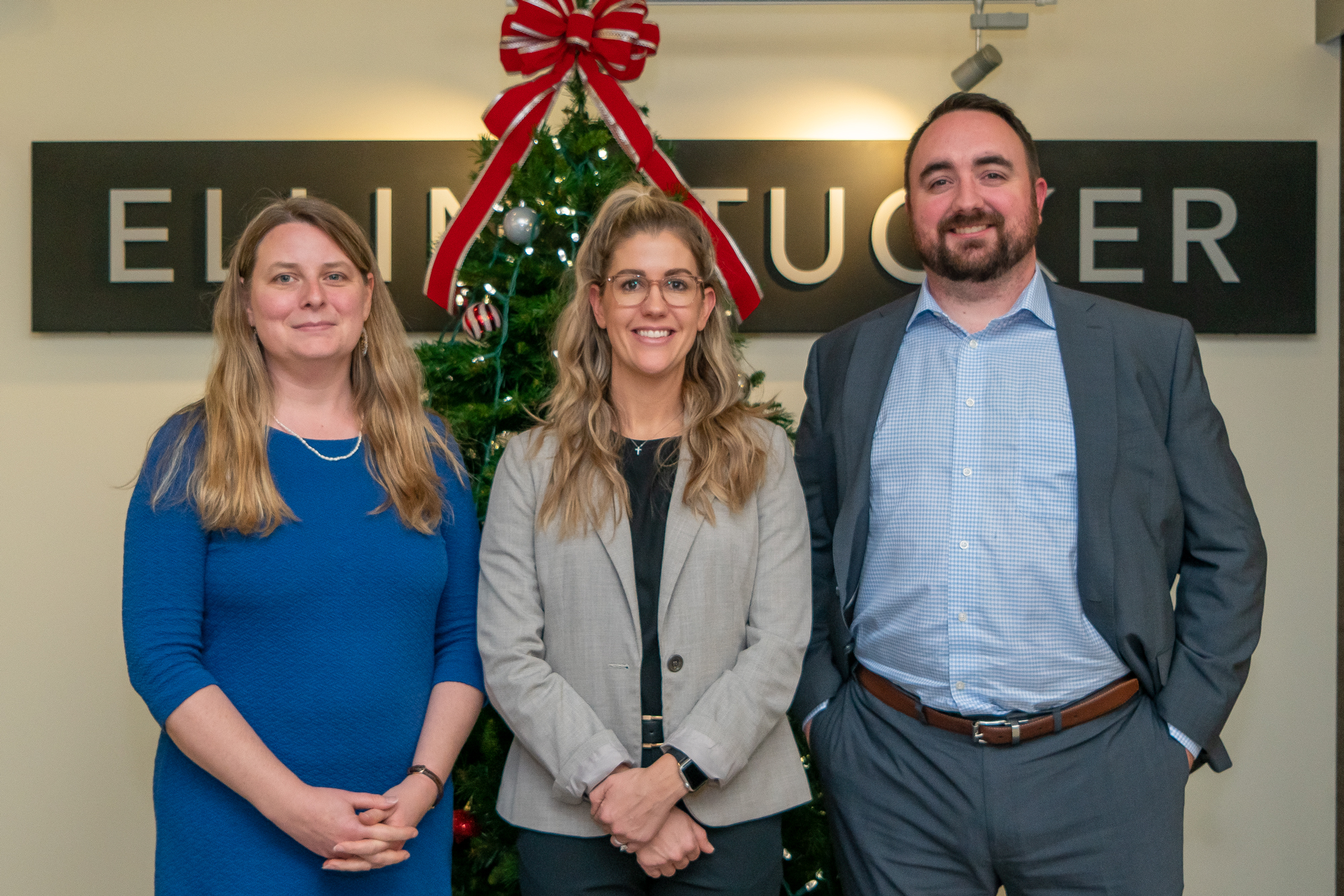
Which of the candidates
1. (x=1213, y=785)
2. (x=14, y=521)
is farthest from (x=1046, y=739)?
(x=14, y=521)

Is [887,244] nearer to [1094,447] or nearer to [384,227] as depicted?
[1094,447]

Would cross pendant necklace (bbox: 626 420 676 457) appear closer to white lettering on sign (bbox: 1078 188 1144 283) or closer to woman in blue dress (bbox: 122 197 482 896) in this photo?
woman in blue dress (bbox: 122 197 482 896)

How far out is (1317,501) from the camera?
3.03 m

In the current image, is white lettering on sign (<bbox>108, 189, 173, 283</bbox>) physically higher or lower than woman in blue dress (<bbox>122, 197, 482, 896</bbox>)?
higher

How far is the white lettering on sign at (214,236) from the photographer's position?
2.99 metres

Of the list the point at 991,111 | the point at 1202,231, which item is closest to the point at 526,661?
the point at 991,111

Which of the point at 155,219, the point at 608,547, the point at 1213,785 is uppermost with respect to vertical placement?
the point at 155,219

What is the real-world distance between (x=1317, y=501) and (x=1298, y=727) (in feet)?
2.22

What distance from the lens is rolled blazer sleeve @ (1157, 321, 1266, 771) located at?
5.99ft

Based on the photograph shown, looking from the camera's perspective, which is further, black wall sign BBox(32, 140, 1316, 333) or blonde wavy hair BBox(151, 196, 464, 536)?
black wall sign BBox(32, 140, 1316, 333)

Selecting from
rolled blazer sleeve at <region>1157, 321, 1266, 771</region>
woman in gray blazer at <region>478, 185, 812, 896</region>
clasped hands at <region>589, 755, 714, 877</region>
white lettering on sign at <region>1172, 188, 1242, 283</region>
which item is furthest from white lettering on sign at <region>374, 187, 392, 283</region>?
white lettering on sign at <region>1172, 188, 1242, 283</region>

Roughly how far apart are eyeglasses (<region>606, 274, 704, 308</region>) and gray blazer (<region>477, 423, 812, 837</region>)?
0.94ft

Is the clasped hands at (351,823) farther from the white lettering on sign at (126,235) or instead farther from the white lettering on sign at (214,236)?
the white lettering on sign at (126,235)

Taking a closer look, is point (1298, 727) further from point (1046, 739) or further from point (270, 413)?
point (270, 413)
